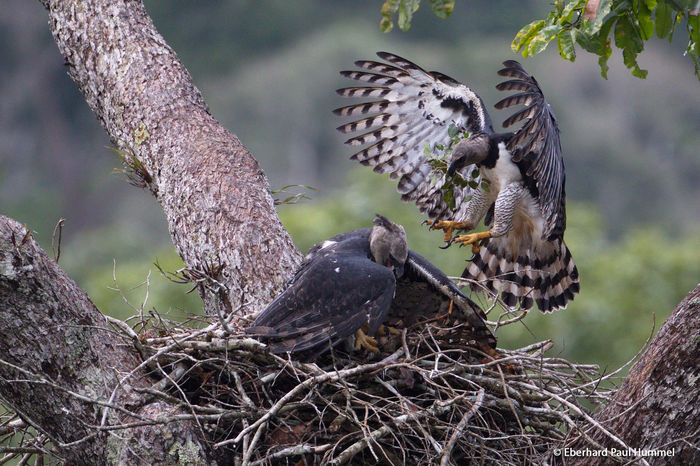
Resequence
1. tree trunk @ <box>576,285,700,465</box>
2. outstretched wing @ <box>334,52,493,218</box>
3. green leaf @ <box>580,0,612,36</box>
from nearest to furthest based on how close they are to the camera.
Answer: tree trunk @ <box>576,285,700,465</box> < green leaf @ <box>580,0,612,36</box> < outstretched wing @ <box>334,52,493,218</box>

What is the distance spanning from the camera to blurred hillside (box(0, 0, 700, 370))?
4088cm

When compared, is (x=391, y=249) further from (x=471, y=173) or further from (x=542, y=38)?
(x=471, y=173)

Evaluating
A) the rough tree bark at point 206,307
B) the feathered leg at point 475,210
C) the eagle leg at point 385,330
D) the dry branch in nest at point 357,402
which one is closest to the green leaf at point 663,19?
the rough tree bark at point 206,307

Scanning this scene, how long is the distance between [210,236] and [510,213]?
6.31ft

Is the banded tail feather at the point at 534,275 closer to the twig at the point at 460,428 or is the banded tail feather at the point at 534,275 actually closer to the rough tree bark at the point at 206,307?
the rough tree bark at the point at 206,307

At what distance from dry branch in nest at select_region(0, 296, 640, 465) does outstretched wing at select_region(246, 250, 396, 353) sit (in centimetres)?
14

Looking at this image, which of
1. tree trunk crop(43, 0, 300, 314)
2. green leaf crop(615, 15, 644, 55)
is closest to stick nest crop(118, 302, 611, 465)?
tree trunk crop(43, 0, 300, 314)

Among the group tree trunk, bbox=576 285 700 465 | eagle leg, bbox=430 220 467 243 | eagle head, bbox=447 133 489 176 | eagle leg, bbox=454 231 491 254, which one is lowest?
tree trunk, bbox=576 285 700 465

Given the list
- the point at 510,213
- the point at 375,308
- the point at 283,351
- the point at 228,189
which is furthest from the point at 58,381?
the point at 510,213

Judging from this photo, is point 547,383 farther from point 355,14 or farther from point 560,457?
point 355,14

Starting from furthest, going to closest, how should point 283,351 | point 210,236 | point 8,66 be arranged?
1. point 8,66
2. point 210,236
3. point 283,351

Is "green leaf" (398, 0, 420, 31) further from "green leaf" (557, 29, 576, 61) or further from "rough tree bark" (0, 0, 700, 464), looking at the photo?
"rough tree bark" (0, 0, 700, 464)

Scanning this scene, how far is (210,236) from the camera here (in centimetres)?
504

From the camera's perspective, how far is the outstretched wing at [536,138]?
5.23m
